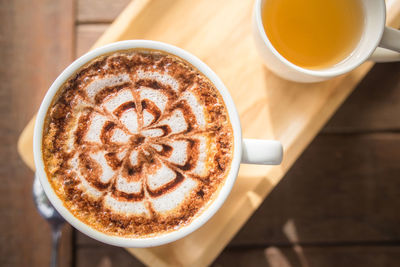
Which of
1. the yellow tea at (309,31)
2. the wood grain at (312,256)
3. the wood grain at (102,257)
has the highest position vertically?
the yellow tea at (309,31)

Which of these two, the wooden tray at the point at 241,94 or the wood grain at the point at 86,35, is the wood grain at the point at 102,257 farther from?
the wood grain at the point at 86,35

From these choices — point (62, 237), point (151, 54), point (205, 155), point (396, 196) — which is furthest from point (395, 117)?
point (62, 237)

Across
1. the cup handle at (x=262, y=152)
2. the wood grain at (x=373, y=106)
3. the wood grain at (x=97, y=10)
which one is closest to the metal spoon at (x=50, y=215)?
the wood grain at (x=97, y=10)

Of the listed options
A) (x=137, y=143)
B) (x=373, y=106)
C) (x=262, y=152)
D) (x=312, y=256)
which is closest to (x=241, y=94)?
(x=262, y=152)

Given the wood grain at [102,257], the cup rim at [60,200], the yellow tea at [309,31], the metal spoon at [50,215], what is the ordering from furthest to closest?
1. the wood grain at [102,257]
2. the metal spoon at [50,215]
3. the yellow tea at [309,31]
4. the cup rim at [60,200]

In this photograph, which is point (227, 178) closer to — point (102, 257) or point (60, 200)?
point (60, 200)

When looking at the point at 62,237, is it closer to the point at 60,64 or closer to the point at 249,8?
the point at 60,64

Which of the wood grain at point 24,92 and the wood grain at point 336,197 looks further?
the wood grain at point 336,197
